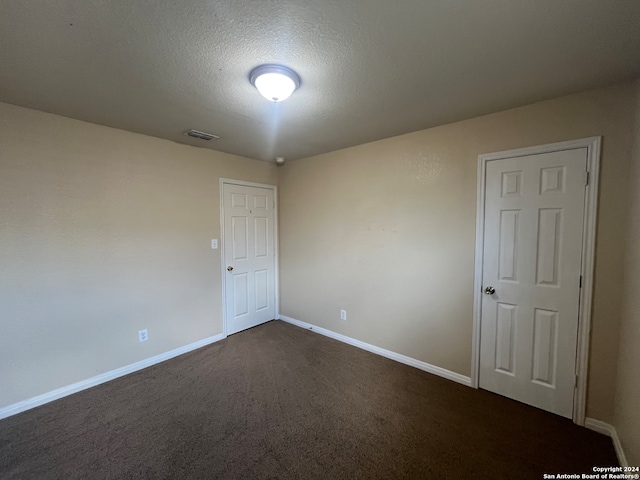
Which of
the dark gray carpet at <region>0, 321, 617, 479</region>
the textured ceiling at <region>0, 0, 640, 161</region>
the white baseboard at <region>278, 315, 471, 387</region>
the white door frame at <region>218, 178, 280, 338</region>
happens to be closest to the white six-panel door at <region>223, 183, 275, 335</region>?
the white door frame at <region>218, 178, 280, 338</region>

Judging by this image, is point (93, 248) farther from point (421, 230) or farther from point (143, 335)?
point (421, 230)

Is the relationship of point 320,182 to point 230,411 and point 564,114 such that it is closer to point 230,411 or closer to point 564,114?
point 564,114

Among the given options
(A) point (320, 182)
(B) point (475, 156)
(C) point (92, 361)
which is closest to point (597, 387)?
(B) point (475, 156)

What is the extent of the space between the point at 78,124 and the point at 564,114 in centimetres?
394

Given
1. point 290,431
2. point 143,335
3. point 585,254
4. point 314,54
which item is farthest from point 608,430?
point 143,335

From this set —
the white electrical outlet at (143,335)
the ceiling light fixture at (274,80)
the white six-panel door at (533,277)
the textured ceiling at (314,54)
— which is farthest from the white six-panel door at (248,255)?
the white six-panel door at (533,277)

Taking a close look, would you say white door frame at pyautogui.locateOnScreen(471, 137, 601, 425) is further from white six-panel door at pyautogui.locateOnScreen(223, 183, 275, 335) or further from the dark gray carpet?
white six-panel door at pyautogui.locateOnScreen(223, 183, 275, 335)

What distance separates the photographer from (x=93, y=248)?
2383mm

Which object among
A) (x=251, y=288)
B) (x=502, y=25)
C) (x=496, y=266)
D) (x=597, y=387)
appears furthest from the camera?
(x=251, y=288)

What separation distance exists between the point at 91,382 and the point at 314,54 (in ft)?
10.7

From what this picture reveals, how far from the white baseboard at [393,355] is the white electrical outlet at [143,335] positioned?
186cm

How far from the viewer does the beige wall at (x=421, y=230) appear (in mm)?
1781

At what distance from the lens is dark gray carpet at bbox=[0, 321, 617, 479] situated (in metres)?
1.58

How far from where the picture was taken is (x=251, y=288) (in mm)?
3744
